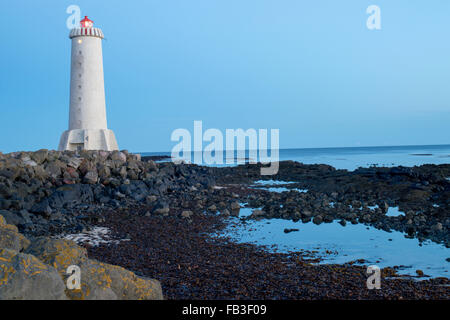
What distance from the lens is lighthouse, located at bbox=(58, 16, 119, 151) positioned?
26.6 meters

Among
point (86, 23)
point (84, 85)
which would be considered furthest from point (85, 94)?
point (86, 23)

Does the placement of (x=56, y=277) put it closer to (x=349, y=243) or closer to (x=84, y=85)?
(x=349, y=243)

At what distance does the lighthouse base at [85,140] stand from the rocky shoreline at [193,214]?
4.07 meters

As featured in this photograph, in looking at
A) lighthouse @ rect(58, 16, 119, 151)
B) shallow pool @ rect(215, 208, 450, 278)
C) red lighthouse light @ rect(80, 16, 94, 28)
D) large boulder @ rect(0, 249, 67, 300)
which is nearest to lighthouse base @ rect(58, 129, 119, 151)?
lighthouse @ rect(58, 16, 119, 151)

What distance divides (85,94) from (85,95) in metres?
0.07

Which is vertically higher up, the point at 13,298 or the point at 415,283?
the point at 13,298

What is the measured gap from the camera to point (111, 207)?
46.3 feet

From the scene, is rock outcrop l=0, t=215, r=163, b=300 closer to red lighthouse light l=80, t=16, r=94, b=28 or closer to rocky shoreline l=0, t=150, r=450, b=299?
rocky shoreline l=0, t=150, r=450, b=299
